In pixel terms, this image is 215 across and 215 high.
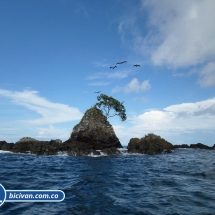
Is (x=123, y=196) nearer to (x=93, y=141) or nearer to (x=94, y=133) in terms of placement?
(x=93, y=141)

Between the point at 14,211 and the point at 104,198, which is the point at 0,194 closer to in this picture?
the point at 14,211

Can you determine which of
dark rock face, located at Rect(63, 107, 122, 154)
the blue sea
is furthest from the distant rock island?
the blue sea

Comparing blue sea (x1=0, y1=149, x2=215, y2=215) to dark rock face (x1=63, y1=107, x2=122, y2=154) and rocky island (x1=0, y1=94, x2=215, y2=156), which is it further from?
dark rock face (x1=63, y1=107, x2=122, y2=154)

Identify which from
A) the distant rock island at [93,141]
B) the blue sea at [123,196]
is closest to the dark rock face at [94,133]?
the distant rock island at [93,141]

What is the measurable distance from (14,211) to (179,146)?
66.3 metres

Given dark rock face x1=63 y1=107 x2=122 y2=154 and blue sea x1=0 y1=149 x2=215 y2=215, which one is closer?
blue sea x1=0 y1=149 x2=215 y2=215

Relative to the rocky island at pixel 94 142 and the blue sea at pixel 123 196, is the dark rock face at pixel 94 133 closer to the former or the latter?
the rocky island at pixel 94 142

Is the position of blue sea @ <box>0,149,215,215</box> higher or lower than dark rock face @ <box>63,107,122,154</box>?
lower

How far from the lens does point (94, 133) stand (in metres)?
43.8

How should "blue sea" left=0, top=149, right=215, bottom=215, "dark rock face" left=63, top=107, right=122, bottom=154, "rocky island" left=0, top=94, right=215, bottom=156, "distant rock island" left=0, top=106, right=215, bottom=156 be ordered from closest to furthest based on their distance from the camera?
1. "blue sea" left=0, top=149, right=215, bottom=215
2. "rocky island" left=0, top=94, right=215, bottom=156
3. "distant rock island" left=0, top=106, right=215, bottom=156
4. "dark rock face" left=63, top=107, right=122, bottom=154

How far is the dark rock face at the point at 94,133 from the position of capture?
142 feet

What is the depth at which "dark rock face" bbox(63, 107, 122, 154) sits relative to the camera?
142 ft

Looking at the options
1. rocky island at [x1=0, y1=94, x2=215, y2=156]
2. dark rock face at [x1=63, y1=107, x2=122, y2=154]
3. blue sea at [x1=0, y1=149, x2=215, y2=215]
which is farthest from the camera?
dark rock face at [x1=63, y1=107, x2=122, y2=154]

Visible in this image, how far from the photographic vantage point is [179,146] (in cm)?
6850
